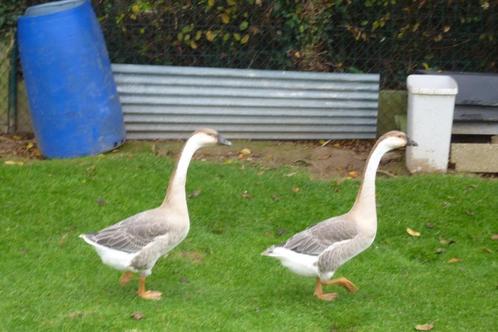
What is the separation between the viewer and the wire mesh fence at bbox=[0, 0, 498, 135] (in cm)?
1027

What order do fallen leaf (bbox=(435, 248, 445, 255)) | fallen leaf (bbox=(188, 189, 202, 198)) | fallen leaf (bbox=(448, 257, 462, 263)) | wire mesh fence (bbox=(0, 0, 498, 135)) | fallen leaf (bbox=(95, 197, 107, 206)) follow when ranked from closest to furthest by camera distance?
fallen leaf (bbox=(448, 257, 462, 263))
fallen leaf (bbox=(435, 248, 445, 255))
fallen leaf (bbox=(95, 197, 107, 206))
fallen leaf (bbox=(188, 189, 202, 198))
wire mesh fence (bbox=(0, 0, 498, 135))

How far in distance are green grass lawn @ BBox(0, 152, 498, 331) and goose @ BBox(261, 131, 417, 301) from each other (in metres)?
0.21

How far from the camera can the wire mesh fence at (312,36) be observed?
10.3 m

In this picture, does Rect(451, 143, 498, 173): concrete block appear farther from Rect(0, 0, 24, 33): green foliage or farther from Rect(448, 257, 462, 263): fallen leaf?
Rect(0, 0, 24, 33): green foliage

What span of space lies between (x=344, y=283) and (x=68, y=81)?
3.57 metres

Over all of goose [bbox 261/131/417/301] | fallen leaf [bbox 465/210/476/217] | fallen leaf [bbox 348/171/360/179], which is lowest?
fallen leaf [bbox 348/171/360/179]

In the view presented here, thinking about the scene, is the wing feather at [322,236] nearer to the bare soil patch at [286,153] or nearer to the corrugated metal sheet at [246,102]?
the bare soil patch at [286,153]

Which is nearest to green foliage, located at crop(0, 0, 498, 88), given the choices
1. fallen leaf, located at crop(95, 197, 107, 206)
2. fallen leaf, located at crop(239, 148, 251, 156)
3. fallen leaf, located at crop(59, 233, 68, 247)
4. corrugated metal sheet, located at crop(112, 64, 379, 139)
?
corrugated metal sheet, located at crop(112, 64, 379, 139)

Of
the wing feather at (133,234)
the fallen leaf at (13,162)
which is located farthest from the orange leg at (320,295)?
the fallen leaf at (13,162)

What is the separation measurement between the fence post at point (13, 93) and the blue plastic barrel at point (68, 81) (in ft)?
3.29

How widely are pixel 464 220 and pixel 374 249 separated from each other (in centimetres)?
93

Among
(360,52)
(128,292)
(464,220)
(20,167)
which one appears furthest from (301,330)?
(360,52)

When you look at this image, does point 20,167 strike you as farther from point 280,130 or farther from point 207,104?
point 280,130

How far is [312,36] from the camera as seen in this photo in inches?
408
